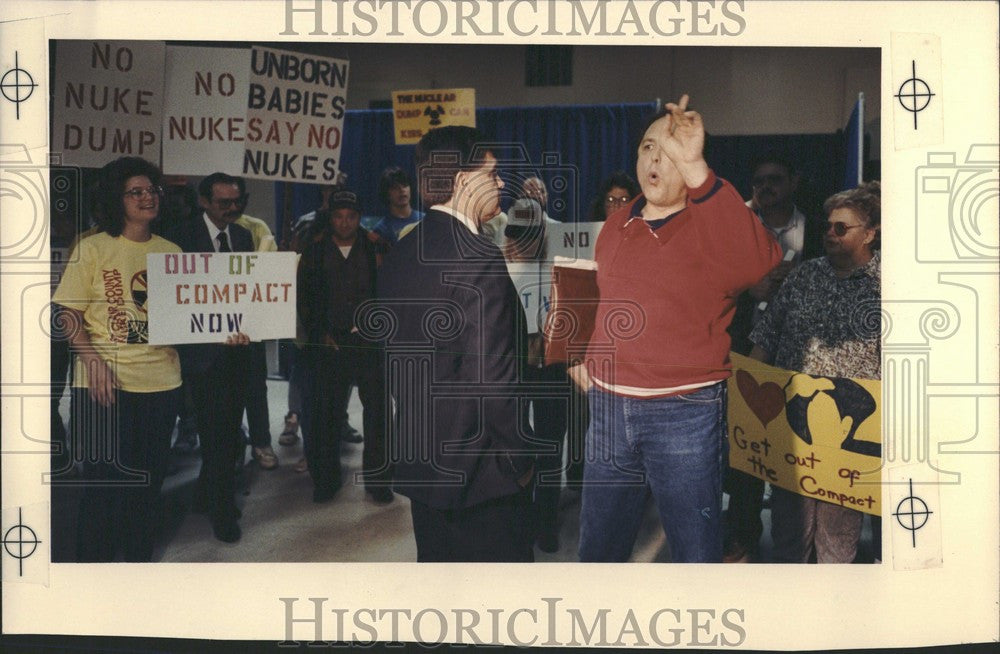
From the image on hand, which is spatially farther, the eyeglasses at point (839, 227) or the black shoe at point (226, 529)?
the black shoe at point (226, 529)

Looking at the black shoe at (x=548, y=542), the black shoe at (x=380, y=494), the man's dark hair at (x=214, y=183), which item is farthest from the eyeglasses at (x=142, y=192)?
the black shoe at (x=548, y=542)

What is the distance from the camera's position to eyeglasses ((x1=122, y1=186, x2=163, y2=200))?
3719 millimetres

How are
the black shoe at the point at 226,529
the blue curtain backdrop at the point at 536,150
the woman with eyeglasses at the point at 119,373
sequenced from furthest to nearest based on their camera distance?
the black shoe at the point at 226,529 → the woman with eyeglasses at the point at 119,373 → the blue curtain backdrop at the point at 536,150

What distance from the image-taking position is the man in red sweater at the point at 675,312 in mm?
3643

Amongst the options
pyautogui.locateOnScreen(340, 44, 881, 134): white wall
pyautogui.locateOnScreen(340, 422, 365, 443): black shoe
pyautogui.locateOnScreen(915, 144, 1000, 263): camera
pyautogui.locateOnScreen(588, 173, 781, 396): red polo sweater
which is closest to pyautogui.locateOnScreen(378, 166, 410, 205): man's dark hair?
pyautogui.locateOnScreen(340, 44, 881, 134): white wall

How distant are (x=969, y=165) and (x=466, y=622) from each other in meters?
2.66

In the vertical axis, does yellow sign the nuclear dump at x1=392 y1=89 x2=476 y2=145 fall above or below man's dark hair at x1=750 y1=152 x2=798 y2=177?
above

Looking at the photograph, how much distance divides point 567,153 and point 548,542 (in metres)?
1.52

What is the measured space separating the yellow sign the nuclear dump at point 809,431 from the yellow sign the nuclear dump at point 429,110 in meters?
1.41

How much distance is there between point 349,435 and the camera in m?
3.81

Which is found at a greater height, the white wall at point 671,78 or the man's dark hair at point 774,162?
the white wall at point 671,78

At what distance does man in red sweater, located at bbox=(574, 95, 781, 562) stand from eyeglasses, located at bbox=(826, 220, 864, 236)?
224 millimetres

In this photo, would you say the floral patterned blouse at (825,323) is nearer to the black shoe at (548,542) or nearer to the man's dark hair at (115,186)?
the black shoe at (548,542)

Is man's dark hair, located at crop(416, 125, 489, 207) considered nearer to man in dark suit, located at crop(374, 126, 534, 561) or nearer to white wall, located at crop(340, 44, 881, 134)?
man in dark suit, located at crop(374, 126, 534, 561)
